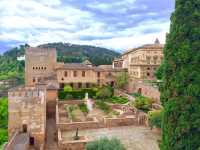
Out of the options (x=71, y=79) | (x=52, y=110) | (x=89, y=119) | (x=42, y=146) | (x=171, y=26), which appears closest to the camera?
(x=171, y=26)

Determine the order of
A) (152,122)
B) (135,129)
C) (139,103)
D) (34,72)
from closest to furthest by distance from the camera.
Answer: (152,122), (135,129), (139,103), (34,72)

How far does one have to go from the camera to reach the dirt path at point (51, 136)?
16.6 metres

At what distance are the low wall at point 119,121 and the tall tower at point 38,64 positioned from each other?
21037 millimetres

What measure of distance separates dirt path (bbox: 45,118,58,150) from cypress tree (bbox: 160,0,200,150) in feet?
31.6

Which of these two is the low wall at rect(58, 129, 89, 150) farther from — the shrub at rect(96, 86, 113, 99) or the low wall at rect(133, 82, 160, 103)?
the shrub at rect(96, 86, 113, 99)

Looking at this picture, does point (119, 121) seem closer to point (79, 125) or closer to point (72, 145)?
point (79, 125)

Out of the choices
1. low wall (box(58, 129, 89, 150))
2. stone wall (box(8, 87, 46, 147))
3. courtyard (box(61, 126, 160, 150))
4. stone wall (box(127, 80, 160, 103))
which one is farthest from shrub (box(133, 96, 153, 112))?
stone wall (box(8, 87, 46, 147))

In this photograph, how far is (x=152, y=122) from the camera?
17812mm

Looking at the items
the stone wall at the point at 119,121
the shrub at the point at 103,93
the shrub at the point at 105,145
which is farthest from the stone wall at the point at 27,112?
the shrub at the point at 103,93

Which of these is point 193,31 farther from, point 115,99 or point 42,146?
point 115,99

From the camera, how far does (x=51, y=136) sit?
18656 mm

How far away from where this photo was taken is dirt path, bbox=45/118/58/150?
1662 centimetres

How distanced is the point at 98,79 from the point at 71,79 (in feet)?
→ 16.9

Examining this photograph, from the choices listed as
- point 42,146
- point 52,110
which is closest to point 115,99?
point 52,110
